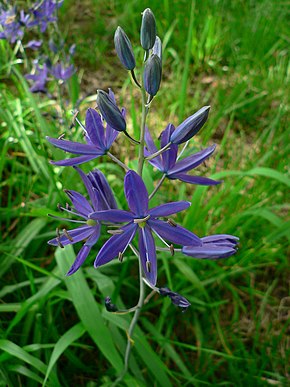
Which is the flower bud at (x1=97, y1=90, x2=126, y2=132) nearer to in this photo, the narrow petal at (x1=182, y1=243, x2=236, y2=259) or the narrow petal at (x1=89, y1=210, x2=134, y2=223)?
the narrow petal at (x1=89, y1=210, x2=134, y2=223)

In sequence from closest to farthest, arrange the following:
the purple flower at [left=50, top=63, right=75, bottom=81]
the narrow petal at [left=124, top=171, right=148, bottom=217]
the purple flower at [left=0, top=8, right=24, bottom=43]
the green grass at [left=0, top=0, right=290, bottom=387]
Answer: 1. the narrow petal at [left=124, top=171, right=148, bottom=217]
2. the green grass at [left=0, top=0, right=290, bottom=387]
3. the purple flower at [left=0, top=8, right=24, bottom=43]
4. the purple flower at [left=50, top=63, right=75, bottom=81]

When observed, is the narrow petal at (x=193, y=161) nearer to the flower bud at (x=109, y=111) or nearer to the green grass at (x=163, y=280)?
the flower bud at (x=109, y=111)

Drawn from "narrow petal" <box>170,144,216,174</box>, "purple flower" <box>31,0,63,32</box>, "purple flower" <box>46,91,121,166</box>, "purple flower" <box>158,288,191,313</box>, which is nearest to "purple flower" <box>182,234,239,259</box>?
"purple flower" <box>158,288,191,313</box>

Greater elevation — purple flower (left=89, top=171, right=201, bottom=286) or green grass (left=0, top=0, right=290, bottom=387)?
purple flower (left=89, top=171, right=201, bottom=286)

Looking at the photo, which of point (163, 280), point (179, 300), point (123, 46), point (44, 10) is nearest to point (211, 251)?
point (179, 300)

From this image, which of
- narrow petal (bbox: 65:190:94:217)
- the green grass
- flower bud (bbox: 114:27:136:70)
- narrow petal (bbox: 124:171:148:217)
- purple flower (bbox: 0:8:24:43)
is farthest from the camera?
purple flower (bbox: 0:8:24:43)

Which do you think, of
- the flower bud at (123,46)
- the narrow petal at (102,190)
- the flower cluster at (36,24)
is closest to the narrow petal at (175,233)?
the narrow petal at (102,190)
